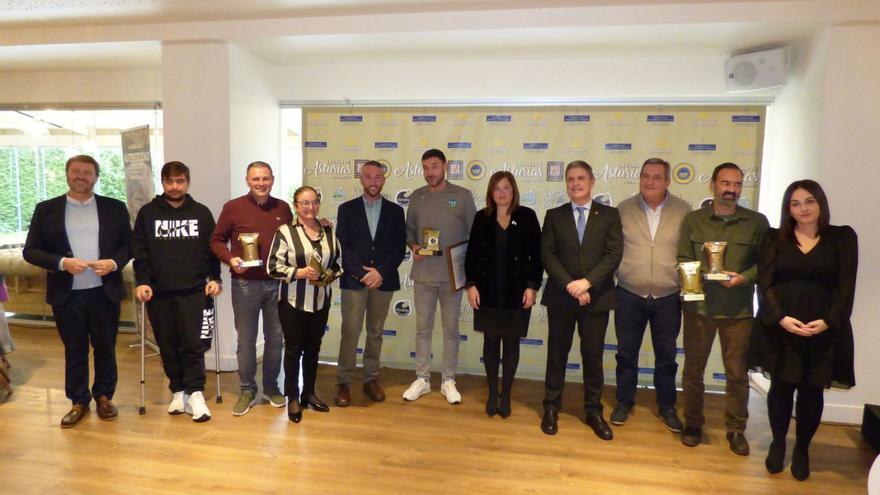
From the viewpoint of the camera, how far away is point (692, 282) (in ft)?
10.3

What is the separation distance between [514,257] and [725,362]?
1350mm

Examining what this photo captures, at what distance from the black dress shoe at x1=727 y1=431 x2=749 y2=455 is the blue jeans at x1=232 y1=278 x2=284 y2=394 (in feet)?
9.31

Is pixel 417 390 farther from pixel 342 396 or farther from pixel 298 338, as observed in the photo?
pixel 298 338

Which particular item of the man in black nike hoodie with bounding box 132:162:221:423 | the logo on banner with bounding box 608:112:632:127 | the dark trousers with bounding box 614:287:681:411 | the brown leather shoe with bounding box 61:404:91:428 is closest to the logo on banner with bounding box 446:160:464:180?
the logo on banner with bounding box 608:112:632:127

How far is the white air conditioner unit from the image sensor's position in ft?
13.3

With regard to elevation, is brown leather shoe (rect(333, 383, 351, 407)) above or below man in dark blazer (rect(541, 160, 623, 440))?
below

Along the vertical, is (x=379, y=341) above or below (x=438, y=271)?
below

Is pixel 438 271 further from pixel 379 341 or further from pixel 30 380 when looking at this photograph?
pixel 30 380

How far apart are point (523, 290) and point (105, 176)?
15.6 feet

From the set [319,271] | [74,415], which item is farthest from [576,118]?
[74,415]

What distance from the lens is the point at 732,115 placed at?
13.9 ft

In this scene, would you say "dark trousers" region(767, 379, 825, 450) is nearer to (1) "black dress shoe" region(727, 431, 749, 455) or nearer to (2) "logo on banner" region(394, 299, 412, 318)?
(1) "black dress shoe" region(727, 431, 749, 455)

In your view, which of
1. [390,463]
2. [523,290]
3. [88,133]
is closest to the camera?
[390,463]

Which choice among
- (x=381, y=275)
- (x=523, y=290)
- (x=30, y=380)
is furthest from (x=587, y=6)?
(x=30, y=380)
